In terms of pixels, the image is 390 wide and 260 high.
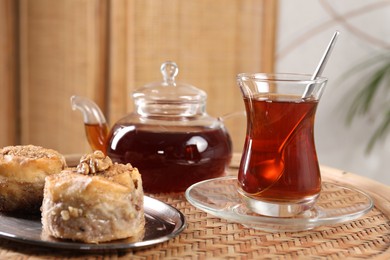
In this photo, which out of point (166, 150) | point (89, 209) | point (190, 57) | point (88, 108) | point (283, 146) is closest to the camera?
point (89, 209)

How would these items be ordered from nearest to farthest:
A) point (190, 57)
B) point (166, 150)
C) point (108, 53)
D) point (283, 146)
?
point (283, 146) < point (166, 150) < point (108, 53) < point (190, 57)

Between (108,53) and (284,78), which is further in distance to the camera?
(108,53)

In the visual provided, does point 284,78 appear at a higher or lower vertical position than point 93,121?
higher

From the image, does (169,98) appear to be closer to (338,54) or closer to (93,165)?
(93,165)

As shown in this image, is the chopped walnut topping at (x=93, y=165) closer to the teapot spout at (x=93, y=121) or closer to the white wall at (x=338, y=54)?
the teapot spout at (x=93, y=121)

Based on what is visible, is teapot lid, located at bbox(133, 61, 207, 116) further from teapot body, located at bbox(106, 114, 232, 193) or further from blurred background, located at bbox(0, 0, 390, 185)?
blurred background, located at bbox(0, 0, 390, 185)

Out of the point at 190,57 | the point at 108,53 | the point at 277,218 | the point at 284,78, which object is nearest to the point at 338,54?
the point at 190,57
